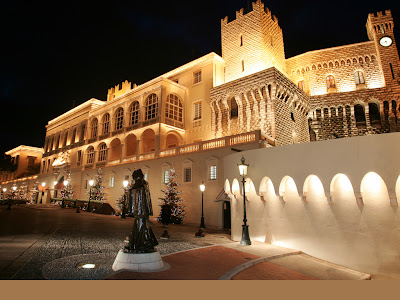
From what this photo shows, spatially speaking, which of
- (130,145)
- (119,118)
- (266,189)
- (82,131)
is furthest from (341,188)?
(82,131)

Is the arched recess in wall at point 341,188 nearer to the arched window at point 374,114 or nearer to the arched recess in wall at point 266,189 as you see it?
the arched recess in wall at point 266,189

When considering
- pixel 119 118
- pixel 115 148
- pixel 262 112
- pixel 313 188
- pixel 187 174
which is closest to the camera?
pixel 313 188

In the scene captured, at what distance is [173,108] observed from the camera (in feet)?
92.8

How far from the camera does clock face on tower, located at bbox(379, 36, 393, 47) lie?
25.2m

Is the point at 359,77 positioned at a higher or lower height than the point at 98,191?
higher

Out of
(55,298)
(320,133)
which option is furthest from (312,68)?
(55,298)

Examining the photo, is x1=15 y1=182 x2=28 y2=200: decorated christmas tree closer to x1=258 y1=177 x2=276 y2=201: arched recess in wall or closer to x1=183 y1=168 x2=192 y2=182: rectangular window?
x1=183 y1=168 x2=192 y2=182: rectangular window

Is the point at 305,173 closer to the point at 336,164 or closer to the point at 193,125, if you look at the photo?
the point at 336,164

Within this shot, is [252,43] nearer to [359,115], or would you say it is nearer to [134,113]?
[359,115]

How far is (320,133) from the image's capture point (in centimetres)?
2608

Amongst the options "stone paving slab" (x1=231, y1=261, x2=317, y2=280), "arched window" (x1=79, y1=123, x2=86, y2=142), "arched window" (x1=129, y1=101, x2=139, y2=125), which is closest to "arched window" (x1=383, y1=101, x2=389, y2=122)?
"stone paving slab" (x1=231, y1=261, x2=317, y2=280)

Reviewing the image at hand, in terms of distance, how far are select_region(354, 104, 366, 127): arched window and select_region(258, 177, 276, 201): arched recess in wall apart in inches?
690

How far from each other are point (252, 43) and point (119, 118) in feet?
62.1

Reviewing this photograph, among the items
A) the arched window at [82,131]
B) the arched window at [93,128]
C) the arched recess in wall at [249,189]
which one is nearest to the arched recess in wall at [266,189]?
the arched recess in wall at [249,189]
